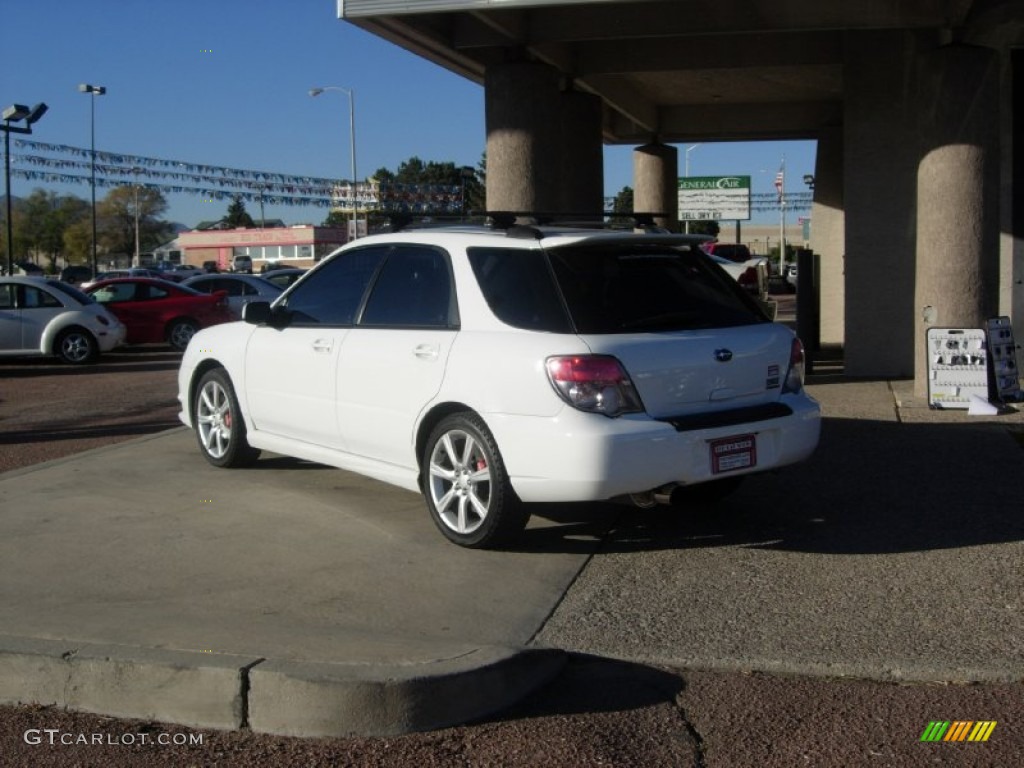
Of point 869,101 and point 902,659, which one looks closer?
point 902,659

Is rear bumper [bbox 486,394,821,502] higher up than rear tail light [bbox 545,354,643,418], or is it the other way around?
rear tail light [bbox 545,354,643,418]

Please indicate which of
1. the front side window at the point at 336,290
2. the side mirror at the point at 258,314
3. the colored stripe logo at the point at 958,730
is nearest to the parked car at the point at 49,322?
the side mirror at the point at 258,314

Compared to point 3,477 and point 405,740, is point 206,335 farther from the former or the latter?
point 405,740

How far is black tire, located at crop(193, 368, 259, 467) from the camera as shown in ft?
27.2

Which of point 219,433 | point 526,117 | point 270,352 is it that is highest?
point 526,117

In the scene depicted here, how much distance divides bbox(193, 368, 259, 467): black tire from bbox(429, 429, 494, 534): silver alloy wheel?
2335 millimetres

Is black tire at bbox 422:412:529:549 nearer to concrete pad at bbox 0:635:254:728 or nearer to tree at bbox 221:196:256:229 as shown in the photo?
concrete pad at bbox 0:635:254:728

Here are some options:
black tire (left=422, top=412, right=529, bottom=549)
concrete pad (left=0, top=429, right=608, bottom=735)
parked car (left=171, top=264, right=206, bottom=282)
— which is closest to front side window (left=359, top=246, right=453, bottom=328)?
black tire (left=422, top=412, right=529, bottom=549)

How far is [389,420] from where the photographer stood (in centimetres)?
670

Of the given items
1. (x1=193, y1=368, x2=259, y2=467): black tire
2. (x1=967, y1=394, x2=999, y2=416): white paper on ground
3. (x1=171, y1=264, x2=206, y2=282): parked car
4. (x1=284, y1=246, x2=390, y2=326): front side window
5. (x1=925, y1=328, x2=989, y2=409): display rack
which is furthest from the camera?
(x1=171, y1=264, x2=206, y2=282): parked car

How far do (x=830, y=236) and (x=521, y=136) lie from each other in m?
9.90

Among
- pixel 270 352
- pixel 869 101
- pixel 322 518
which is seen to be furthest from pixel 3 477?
pixel 869 101

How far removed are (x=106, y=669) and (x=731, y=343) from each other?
3480mm

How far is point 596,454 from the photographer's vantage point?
5.66 meters
